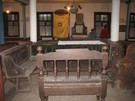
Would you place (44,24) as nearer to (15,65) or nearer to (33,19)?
(33,19)

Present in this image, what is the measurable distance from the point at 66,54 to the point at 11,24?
28.7ft

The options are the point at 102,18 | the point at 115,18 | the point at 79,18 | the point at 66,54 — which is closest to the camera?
the point at 66,54

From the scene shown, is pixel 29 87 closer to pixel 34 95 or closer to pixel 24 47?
pixel 34 95

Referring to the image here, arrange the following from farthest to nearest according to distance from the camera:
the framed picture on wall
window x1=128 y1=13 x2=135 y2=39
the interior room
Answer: window x1=128 y1=13 x2=135 y2=39 → the framed picture on wall → the interior room

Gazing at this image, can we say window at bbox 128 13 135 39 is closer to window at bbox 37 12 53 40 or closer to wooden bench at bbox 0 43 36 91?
window at bbox 37 12 53 40

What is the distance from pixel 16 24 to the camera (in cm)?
1043

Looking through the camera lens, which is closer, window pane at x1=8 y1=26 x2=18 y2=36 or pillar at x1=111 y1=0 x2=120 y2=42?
pillar at x1=111 y1=0 x2=120 y2=42

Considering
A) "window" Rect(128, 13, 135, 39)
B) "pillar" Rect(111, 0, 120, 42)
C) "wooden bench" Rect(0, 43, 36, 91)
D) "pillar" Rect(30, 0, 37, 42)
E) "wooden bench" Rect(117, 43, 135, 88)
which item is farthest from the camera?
"window" Rect(128, 13, 135, 39)

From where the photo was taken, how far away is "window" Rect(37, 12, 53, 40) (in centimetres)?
1026

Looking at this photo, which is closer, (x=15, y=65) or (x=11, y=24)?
(x=15, y=65)

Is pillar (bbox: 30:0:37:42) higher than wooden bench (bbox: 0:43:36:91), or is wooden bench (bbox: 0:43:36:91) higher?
pillar (bbox: 30:0:37:42)

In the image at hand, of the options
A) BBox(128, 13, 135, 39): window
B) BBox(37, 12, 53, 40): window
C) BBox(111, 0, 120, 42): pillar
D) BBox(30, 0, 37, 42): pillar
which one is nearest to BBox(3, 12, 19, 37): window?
BBox(37, 12, 53, 40): window

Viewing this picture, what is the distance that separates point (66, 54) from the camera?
7.70 ft

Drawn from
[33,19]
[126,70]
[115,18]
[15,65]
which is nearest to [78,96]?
[126,70]
